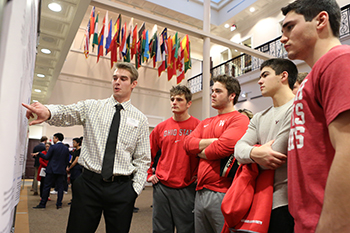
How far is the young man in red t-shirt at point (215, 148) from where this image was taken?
1.97 metres

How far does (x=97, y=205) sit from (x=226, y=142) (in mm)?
1040

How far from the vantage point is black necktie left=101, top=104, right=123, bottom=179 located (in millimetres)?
1794

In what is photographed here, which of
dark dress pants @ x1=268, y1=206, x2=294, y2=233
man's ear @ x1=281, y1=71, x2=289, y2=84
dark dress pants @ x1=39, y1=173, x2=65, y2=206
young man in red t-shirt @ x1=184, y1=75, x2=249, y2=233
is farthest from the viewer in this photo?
dark dress pants @ x1=39, y1=173, x2=65, y2=206

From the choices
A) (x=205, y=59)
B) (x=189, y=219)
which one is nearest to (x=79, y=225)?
(x=189, y=219)

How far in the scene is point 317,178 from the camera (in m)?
0.83

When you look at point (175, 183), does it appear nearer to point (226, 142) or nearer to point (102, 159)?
point (226, 142)

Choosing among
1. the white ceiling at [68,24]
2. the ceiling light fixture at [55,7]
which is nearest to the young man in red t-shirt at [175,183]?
the white ceiling at [68,24]

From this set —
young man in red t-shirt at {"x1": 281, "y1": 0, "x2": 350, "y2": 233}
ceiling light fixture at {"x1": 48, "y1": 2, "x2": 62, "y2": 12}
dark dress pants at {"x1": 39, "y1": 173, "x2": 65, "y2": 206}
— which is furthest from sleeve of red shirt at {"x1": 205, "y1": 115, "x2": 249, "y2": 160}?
dark dress pants at {"x1": 39, "y1": 173, "x2": 65, "y2": 206}

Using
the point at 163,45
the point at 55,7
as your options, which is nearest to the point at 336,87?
the point at 55,7

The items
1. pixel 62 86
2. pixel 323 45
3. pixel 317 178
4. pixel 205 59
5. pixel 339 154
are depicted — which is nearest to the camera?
pixel 339 154

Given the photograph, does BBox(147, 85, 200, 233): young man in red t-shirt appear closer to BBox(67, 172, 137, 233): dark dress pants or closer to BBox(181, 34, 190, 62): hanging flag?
BBox(67, 172, 137, 233): dark dress pants

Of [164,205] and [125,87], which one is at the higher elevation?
[125,87]

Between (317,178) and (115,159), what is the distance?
1.40m

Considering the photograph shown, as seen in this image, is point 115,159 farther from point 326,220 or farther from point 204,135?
point 326,220
